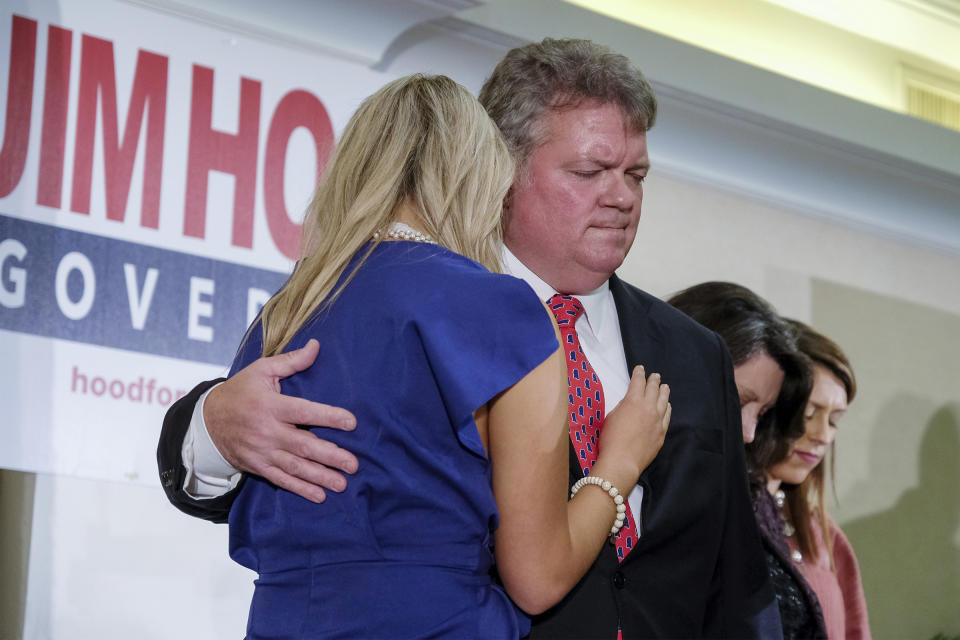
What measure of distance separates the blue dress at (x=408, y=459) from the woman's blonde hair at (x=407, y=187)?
6 cm

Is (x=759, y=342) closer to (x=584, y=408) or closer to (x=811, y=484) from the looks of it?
(x=811, y=484)

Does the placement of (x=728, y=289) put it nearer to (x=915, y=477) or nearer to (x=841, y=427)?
(x=841, y=427)

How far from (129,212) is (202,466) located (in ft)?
4.70

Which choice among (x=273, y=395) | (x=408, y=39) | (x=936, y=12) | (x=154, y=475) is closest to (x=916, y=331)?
(x=936, y=12)

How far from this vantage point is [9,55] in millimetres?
2752

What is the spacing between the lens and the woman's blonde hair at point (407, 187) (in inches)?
58.8

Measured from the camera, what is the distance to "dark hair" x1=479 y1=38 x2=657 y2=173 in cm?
212

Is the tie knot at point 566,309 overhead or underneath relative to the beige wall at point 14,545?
overhead

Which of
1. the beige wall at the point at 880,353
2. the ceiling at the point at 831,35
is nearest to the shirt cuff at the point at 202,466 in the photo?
the ceiling at the point at 831,35

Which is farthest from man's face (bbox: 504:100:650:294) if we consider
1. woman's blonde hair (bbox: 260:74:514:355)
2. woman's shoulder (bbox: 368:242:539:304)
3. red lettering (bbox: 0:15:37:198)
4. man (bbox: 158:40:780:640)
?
red lettering (bbox: 0:15:37:198)

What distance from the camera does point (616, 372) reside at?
2012 millimetres

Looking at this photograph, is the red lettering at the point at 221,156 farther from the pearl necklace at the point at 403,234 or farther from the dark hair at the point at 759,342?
the pearl necklace at the point at 403,234

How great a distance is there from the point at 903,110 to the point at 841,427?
133 cm

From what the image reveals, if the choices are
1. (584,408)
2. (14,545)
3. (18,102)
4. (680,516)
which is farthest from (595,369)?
(18,102)
